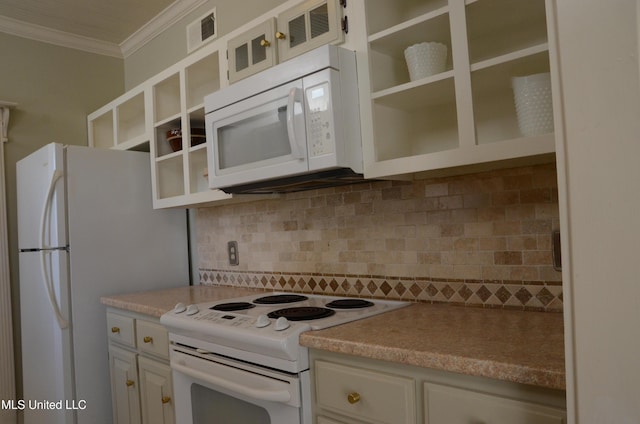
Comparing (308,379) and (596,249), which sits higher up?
(596,249)

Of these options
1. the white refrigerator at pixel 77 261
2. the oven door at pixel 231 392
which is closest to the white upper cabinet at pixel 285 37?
the white refrigerator at pixel 77 261

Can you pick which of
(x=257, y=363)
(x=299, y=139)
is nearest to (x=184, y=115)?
(x=299, y=139)

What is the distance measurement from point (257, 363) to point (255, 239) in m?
1.11

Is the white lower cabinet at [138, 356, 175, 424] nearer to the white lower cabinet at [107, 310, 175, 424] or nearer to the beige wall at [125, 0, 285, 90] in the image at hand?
the white lower cabinet at [107, 310, 175, 424]

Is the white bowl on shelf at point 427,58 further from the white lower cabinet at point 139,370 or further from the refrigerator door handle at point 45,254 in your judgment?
the refrigerator door handle at point 45,254

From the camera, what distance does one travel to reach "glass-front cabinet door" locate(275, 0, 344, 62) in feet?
5.58

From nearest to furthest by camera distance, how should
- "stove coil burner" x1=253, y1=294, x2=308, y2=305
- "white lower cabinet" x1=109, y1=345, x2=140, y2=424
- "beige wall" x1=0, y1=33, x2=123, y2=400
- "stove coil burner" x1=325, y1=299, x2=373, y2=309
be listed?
1. "stove coil burner" x1=325, y1=299, x2=373, y2=309
2. "stove coil burner" x1=253, y1=294, x2=308, y2=305
3. "white lower cabinet" x1=109, y1=345, x2=140, y2=424
4. "beige wall" x1=0, y1=33, x2=123, y2=400

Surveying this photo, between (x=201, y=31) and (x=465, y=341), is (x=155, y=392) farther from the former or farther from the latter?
(x=201, y=31)


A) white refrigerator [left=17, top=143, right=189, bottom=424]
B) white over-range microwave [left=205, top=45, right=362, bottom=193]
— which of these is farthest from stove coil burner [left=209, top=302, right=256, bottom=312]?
white refrigerator [left=17, top=143, right=189, bottom=424]

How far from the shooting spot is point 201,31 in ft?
9.34

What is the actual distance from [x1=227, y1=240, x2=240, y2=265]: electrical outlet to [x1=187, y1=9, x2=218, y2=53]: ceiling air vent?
1233mm

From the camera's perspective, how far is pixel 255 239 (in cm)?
252

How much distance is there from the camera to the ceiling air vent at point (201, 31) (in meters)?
2.75

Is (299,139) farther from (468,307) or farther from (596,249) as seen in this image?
(596,249)
